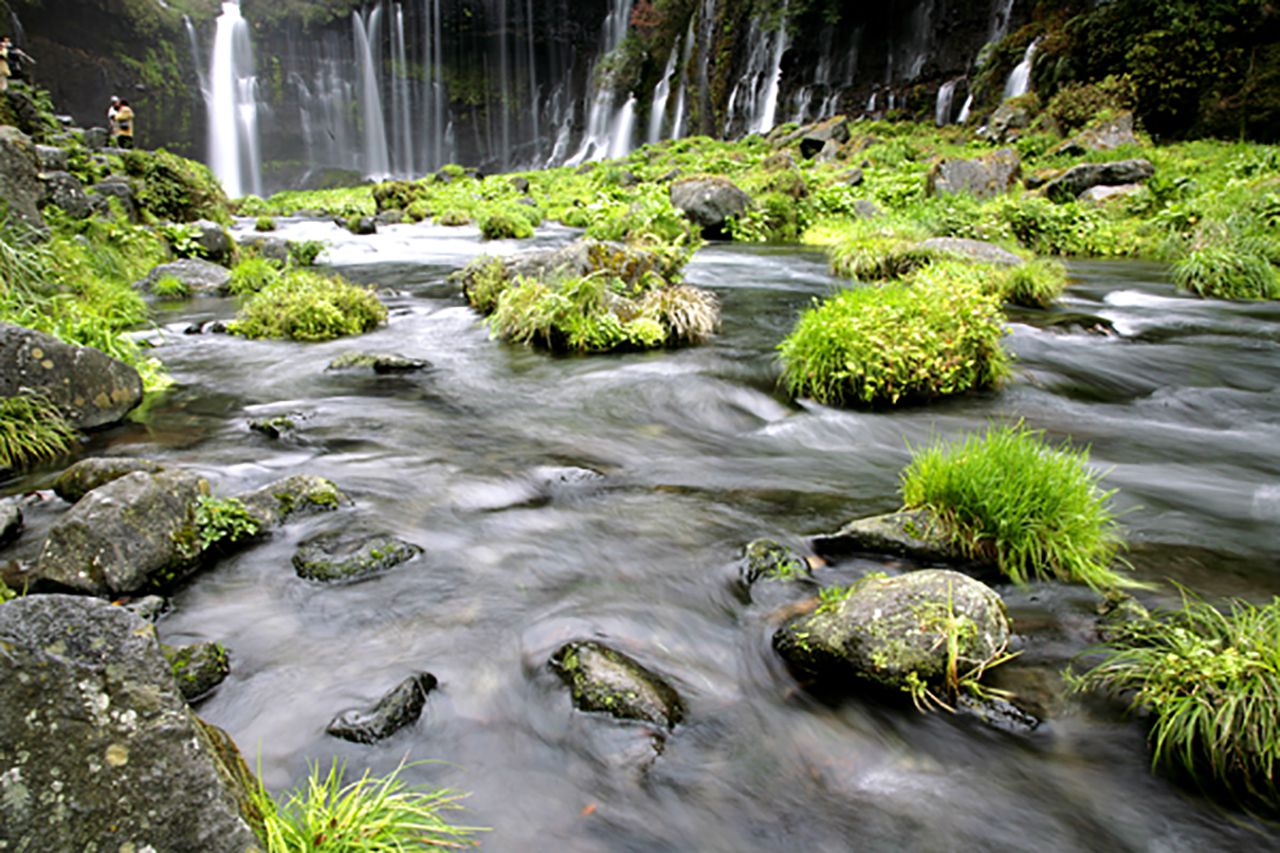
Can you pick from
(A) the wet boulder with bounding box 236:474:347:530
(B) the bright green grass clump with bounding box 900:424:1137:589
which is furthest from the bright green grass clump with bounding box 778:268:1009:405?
(A) the wet boulder with bounding box 236:474:347:530

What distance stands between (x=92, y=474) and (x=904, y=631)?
5296mm

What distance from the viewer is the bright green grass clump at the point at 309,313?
1076 cm

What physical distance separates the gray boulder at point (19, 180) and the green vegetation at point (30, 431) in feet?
20.0

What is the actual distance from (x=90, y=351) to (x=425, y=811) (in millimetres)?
6242

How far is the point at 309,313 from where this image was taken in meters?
10.8

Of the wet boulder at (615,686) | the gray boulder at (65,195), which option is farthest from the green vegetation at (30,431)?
the gray boulder at (65,195)

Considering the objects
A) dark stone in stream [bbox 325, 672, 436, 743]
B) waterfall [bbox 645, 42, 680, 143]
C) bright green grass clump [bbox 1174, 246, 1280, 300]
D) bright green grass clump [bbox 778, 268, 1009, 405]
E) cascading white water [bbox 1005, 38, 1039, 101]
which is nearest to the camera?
dark stone in stream [bbox 325, 672, 436, 743]

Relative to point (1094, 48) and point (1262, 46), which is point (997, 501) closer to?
point (1262, 46)

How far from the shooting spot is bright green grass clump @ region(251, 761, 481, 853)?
217cm

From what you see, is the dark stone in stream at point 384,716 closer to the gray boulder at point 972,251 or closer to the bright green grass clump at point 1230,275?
the gray boulder at point 972,251

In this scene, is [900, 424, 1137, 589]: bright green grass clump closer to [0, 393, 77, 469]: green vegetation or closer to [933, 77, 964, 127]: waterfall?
[0, 393, 77, 469]: green vegetation

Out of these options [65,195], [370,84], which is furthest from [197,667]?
[370,84]

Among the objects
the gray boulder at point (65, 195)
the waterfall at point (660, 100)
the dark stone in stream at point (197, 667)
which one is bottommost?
A: the dark stone in stream at point (197, 667)

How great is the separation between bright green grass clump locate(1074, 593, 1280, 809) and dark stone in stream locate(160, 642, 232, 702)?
13.1 feet
